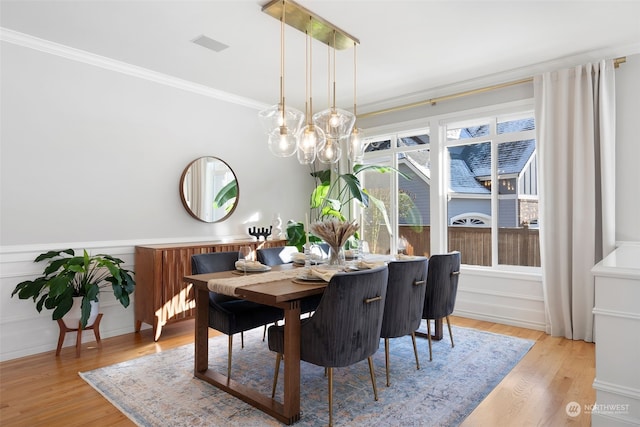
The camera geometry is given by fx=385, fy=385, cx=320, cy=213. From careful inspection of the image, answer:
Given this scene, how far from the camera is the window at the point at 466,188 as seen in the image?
4.30 m

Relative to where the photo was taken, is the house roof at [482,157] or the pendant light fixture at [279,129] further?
the house roof at [482,157]

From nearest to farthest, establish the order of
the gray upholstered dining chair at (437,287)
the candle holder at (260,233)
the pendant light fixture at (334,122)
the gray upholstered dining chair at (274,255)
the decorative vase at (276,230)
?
the gray upholstered dining chair at (437,287) < the pendant light fixture at (334,122) < the gray upholstered dining chair at (274,255) < the candle holder at (260,233) < the decorative vase at (276,230)

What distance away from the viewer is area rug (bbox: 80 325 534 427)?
2.25 m

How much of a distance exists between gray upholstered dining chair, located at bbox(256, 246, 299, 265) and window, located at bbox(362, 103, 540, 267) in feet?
5.70

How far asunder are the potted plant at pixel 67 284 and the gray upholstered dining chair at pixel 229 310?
0.90 metres

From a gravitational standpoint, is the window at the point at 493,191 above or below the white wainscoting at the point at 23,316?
above

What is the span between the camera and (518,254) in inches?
170

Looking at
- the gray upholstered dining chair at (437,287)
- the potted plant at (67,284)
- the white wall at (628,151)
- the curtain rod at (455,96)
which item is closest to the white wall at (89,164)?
the potted plant at (67,284)

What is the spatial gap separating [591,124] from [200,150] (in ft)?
13.5

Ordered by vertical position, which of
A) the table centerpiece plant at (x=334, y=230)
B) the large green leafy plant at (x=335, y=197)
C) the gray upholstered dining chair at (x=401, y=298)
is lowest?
the gray upholstered dining chair at (x=401, y=298)

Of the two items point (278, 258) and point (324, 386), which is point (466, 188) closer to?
point (278, 258)

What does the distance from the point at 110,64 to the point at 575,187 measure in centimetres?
469

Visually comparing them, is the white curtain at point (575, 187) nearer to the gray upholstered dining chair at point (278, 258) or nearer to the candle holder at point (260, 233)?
the gray upholstered dining chair at point (278, 258)

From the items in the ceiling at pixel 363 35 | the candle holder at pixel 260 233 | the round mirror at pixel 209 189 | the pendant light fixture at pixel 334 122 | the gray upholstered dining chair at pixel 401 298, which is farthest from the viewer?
the candle holder at pixel 260 233
